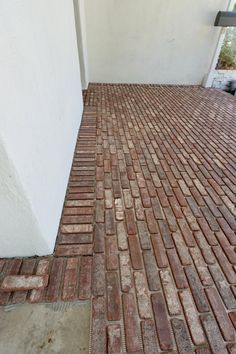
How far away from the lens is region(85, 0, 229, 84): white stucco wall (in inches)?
162

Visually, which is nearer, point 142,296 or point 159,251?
point 142,296

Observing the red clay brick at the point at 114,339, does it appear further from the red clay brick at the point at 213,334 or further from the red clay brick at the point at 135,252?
the red clay brick at the point at 213,334

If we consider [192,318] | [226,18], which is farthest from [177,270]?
[226,18]

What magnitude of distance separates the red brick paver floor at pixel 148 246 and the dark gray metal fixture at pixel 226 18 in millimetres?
3350

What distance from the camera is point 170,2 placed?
4.07 meters

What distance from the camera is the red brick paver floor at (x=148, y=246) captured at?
0.93 m

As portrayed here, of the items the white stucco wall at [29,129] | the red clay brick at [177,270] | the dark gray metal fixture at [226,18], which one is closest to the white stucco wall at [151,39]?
the dark gray metal fixture at [226,18]

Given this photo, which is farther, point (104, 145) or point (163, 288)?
point (104, 145)

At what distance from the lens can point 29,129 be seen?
90 centimetres

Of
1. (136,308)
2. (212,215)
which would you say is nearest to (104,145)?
(212,215)

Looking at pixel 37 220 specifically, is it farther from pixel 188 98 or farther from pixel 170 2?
pixel 170 2

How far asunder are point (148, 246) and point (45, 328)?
0.70 m

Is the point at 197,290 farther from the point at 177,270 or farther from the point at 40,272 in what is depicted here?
the point at 40,272

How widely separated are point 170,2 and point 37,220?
5225 millimetres
